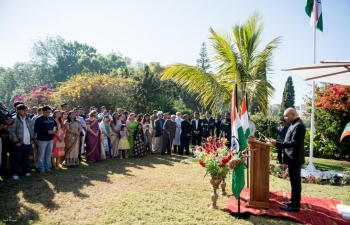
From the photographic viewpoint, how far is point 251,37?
9320 millimetres

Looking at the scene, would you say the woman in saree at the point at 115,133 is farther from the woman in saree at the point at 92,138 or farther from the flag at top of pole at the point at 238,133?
the flag at top of pole at the point at 238,133

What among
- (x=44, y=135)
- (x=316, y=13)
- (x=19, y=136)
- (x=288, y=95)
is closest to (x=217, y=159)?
(x=44, y=135)

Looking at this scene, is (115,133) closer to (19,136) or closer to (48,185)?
(19,136)

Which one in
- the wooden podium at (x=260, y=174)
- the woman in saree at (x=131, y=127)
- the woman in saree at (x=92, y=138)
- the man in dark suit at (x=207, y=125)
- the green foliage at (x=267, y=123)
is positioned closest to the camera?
the wooden podium at (x=260, y=174)

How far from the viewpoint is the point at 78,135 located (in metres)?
8.16

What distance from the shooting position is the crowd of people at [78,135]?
6.56m

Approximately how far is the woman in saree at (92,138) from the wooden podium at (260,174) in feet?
19.6

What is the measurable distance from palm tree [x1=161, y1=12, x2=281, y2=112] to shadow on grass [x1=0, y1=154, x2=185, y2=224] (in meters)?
3.41

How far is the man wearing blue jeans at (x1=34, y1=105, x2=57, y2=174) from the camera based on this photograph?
6.91 metres

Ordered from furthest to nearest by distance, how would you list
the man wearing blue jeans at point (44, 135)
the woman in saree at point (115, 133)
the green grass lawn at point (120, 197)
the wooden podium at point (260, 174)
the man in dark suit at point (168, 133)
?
the man in dark suit at point (168, 133), the woman in saree at point (115, 133), the man wearing blue jeans at point (44, 135), the wooden podium at point (260, 174), the green grass lawn at point (120, 197)

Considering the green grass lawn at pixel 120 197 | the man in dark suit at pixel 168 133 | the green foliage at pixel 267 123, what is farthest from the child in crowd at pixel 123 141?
the green foliage at pixel 267 123

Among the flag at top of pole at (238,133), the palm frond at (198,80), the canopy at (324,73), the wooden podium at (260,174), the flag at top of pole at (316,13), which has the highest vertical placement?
the flag at top of pole at (316,13)

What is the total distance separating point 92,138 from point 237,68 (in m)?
6.06

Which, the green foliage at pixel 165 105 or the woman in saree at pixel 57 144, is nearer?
the woman in saree at pixel 57 144
